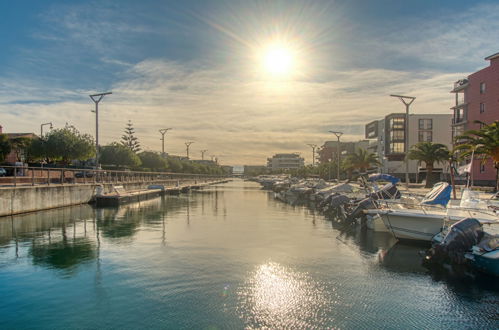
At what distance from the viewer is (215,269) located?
15.9m

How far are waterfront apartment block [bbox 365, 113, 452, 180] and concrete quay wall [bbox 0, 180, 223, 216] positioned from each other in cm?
7140

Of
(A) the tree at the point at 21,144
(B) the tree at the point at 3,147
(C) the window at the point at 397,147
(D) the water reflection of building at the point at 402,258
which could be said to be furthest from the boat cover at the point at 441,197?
(C) the window at the point at 397,147

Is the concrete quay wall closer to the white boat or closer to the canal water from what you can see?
the canal water

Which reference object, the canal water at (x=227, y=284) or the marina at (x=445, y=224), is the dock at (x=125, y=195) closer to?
the canal water at (x=227, y=284)

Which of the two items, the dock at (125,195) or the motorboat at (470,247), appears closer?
the motorboat at (470,247)

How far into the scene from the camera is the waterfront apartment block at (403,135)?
102125 millimetres

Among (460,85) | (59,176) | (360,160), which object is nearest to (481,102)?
(460,85)

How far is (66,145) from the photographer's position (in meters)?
49.7

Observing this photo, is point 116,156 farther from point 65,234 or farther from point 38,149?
point 65,234

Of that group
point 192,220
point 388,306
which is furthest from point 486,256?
point 192,220

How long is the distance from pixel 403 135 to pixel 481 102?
150 feet

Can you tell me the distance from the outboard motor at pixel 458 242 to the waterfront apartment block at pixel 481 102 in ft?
154

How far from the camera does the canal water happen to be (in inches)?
427

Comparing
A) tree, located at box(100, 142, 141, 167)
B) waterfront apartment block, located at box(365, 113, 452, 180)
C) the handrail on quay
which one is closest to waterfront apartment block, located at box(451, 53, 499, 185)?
waterfront apartment block, located at box(365, 113, 452, 180)
